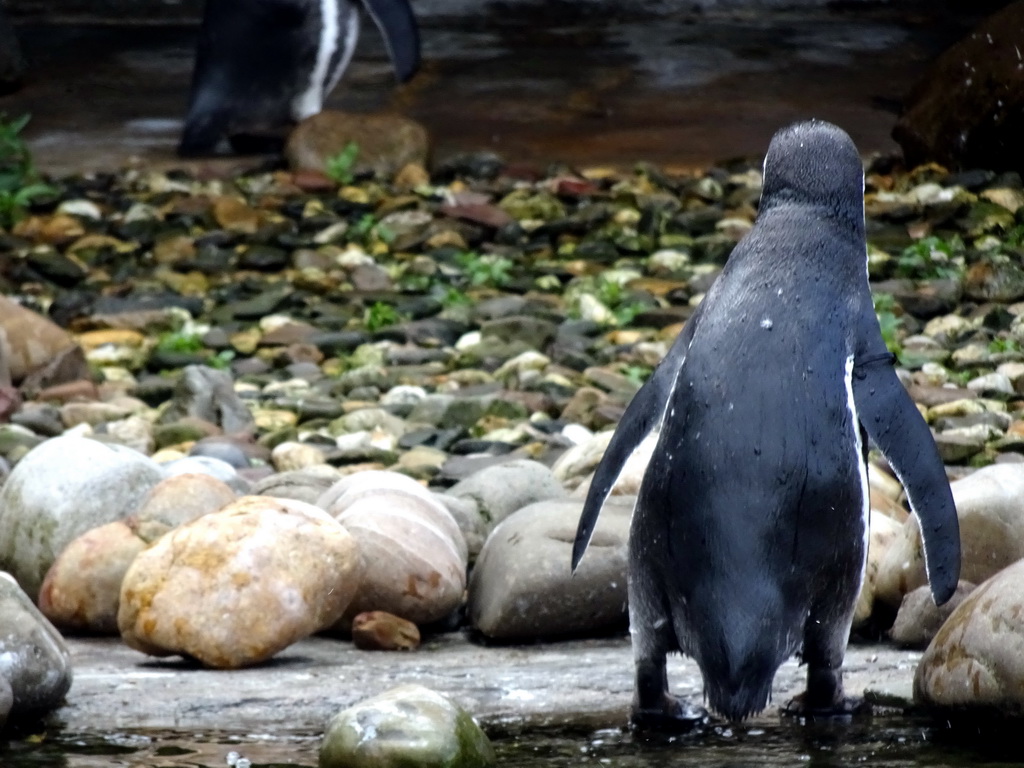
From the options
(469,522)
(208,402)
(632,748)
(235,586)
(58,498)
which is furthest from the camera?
(208,402)

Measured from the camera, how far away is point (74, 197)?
1095cm

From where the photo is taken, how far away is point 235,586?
3.87 metres

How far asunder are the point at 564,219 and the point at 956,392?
3.59 meters

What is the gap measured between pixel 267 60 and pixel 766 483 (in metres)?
10.0

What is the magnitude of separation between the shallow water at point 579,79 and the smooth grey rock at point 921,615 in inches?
291

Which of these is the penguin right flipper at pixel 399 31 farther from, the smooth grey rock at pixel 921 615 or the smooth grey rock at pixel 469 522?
the smooth grey rock at pixel 921 615

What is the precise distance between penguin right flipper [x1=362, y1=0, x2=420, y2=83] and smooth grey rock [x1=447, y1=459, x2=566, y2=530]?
7281 millimetres

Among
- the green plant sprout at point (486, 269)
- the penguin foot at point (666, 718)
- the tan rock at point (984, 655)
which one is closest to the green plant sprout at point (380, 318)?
the green plant sprout at point (486, 269)

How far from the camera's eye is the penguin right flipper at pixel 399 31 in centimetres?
1194

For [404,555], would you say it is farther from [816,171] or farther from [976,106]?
[976,106]

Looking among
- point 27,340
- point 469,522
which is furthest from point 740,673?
point 27,340

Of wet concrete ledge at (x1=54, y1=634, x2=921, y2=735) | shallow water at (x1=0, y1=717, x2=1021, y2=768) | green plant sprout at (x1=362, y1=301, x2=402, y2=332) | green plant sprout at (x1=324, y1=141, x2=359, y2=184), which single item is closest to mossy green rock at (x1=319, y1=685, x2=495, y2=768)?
shallow water at (x1=0, y1=717, x2=1021, y2=768)

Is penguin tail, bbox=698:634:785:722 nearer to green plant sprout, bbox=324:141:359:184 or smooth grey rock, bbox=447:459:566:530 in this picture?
smooth grey rock, bbox=447:459:566:530

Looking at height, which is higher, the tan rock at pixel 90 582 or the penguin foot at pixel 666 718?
the penguin foot at pixel 666 718
